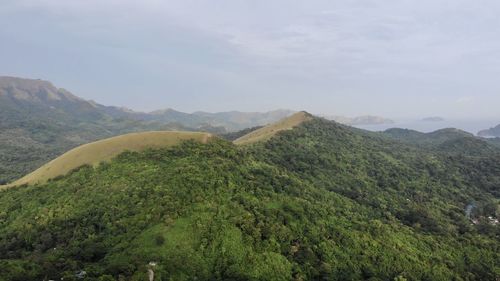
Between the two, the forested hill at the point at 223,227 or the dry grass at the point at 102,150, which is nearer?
the forested hill at the point at 223,227

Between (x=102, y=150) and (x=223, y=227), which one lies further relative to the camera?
(x=102, y=150)

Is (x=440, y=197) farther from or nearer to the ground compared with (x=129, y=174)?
nearer to the ground

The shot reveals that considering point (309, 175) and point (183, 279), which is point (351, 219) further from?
point (183, 279)

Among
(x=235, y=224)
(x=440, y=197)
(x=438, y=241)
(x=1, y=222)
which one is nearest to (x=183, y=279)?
(x=235, y=224)

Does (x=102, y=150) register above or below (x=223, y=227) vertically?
above

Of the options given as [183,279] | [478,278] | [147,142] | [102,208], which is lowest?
[478,278]

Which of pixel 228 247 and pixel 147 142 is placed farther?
pixel 147 142

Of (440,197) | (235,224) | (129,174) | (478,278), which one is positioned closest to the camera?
(235,224)
